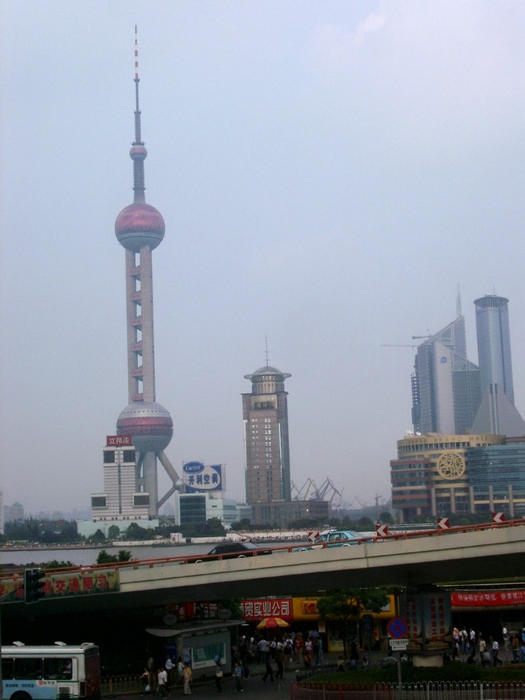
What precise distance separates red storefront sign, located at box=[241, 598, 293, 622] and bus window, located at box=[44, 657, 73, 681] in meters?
17.1

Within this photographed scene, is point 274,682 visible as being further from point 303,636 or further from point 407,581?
point 303,636

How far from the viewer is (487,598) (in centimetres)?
4812

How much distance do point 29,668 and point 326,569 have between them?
33.2 ft

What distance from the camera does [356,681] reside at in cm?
3238

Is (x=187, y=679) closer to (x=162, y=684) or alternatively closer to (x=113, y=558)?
(x=162, y=684)

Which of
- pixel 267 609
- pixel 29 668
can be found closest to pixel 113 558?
pixel 267 609

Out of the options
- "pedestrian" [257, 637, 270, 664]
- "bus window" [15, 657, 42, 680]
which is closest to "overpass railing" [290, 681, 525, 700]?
"bus window" [15, 657, 42, 680]

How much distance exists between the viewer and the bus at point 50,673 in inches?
1257

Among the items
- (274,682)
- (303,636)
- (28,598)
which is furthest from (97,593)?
(303,636)

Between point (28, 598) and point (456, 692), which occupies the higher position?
point (28, 598)

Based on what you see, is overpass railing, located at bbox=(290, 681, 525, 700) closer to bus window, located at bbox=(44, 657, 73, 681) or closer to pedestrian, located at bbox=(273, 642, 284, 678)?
bus window, located at bbox=(44, 657, 73, 681)

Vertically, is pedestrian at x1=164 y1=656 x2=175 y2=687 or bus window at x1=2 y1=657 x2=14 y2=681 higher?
bus window at x1=2 y1=657 x2=14 y2=681

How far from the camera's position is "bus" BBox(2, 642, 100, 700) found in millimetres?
31922

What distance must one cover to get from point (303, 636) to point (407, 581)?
12.9 metres
